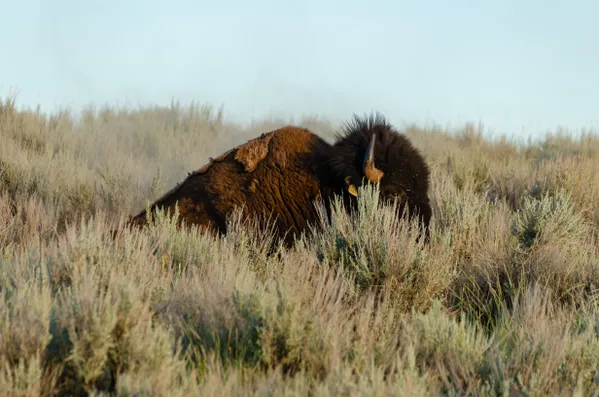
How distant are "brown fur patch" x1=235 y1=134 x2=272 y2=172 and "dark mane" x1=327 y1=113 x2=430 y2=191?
0.68 metres

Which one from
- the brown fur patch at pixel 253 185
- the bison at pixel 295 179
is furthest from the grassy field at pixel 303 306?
the brown fur patch at pixel 253 185

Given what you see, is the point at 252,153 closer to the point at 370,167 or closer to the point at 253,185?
the point at 253,185

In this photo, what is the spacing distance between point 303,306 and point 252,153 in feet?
10.2

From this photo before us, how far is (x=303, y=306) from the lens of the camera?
4934 millimetres

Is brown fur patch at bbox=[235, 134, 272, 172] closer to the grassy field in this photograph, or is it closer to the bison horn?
the grassy field

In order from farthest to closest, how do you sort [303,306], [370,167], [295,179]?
[295,179] → [370,167] → [303,306]

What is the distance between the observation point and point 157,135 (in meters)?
16.8

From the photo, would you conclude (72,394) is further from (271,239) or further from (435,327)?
(271,239)

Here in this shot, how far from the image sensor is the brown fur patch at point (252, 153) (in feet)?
25.3

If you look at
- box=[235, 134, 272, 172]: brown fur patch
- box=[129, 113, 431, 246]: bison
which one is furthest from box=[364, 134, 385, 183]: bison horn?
box=[235, 134, 272, 172]: brown fur patch

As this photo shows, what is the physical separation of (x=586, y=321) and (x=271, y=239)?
280 cm

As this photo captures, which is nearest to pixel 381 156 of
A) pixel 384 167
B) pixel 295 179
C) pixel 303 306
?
pixel 384 167

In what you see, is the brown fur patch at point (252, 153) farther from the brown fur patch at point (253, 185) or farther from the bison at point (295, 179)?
the brown fur patch at point (253, 185)

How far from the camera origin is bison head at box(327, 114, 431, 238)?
296 inches
